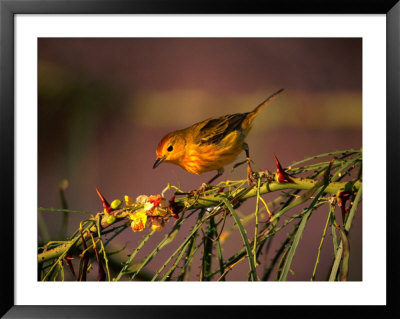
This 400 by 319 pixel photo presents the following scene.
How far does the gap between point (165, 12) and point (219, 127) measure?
35 centimetres

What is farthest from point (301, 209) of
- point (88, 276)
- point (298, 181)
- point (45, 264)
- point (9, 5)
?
point (9, 5)

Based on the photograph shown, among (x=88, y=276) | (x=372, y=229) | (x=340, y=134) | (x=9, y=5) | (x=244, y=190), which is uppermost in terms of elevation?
(x=9, y=5)

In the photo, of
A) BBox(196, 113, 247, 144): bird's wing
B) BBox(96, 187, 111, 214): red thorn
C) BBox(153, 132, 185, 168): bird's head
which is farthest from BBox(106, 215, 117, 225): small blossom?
BBox(196, 113, 247, 144): bird's wing

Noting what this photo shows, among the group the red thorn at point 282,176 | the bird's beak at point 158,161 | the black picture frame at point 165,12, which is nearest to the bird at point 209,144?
the bird's beak at point 158,161

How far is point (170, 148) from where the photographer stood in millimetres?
1266

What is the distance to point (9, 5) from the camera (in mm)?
1208

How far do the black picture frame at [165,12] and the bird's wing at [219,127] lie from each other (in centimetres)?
28

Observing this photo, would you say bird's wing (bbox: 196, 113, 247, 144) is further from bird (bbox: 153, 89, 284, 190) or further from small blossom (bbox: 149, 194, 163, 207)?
small blossom (bbox: 149, 194, 163, 207)

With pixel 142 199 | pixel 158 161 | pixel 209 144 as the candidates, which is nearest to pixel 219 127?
pixel 209 144

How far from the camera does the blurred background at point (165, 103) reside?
1211 millimetres

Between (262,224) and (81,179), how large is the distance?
0.50 metres

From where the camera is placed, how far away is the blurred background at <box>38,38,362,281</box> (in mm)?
1211

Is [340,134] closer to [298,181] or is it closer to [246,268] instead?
[298,181]

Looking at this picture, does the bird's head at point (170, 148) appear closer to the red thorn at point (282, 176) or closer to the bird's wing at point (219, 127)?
the bird's wing at point (219, 127)
